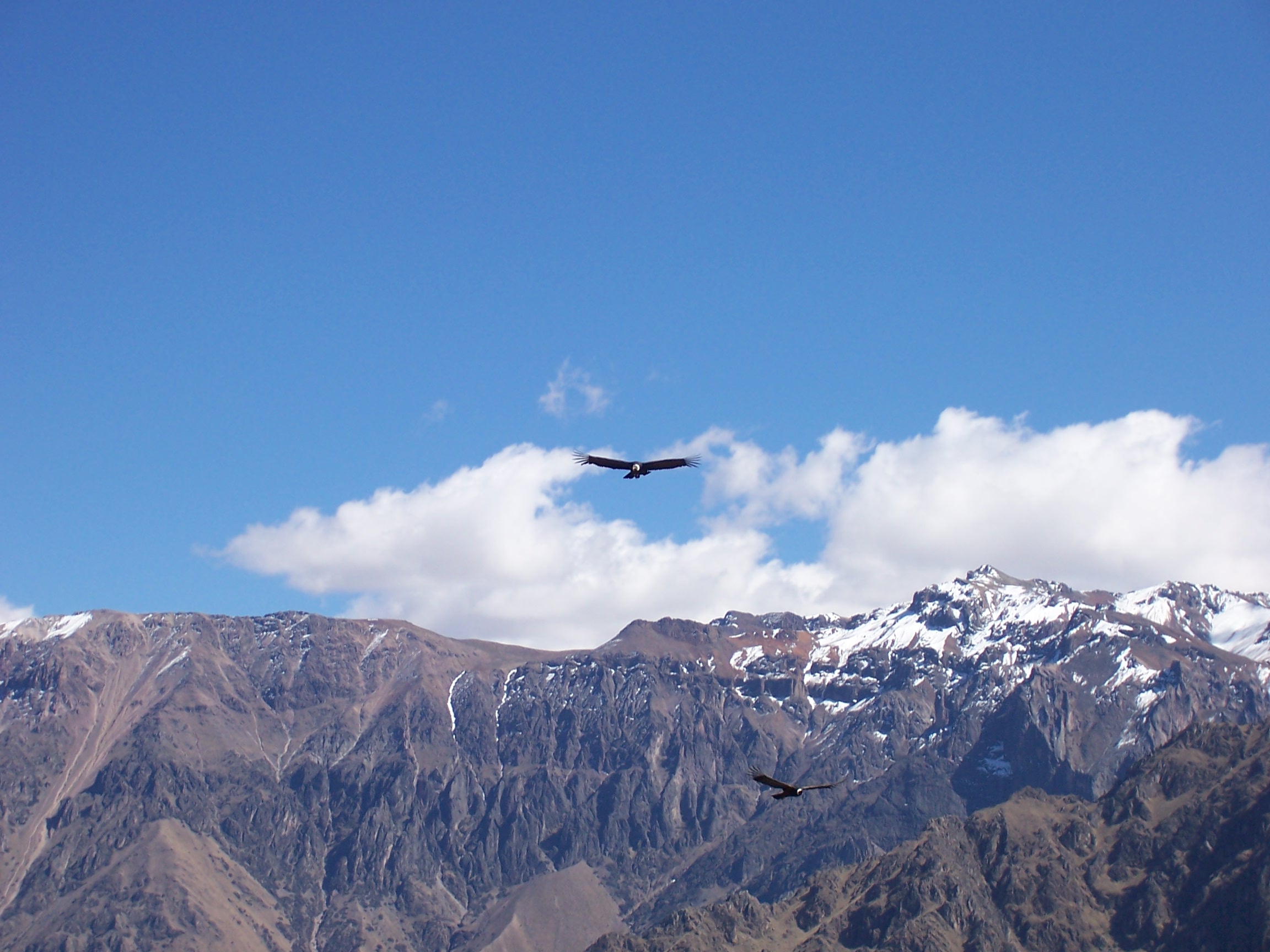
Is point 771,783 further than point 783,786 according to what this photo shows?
No

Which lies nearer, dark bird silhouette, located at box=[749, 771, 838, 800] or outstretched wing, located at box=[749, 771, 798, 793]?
outstretched wing, located at box=[749, 771, 798, 793]

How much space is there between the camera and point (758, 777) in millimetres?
111688

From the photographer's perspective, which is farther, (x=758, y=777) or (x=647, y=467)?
(x=647, y=467)

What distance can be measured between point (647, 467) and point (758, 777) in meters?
29.8

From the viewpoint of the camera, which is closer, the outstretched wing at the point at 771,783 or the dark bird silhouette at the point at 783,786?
the outstretched wing at the point at 771,783

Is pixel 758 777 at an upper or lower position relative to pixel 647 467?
lower

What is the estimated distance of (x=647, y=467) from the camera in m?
128
